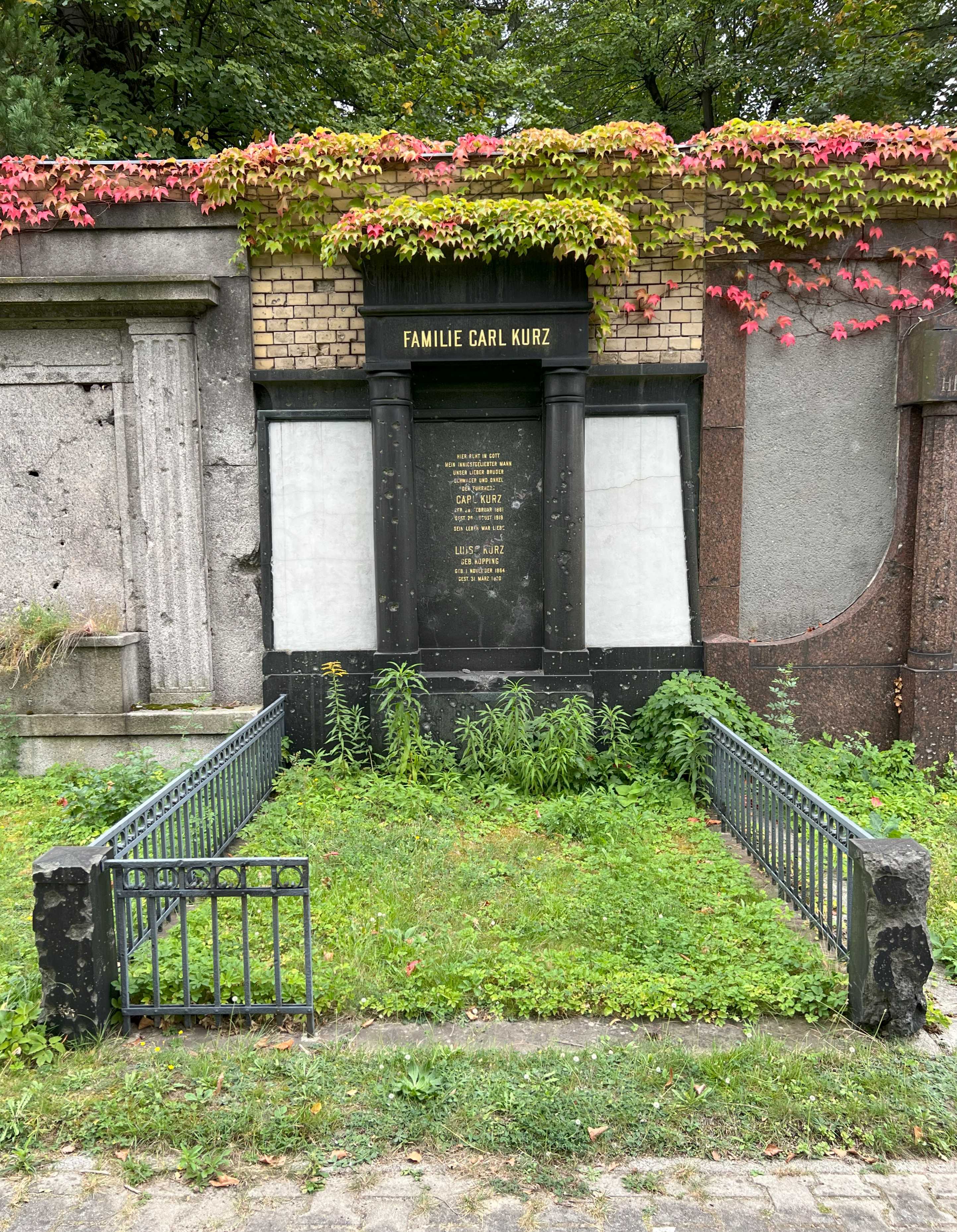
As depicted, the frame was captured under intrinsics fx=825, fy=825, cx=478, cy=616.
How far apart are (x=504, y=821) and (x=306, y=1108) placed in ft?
8.81

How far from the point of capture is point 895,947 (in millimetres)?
3281

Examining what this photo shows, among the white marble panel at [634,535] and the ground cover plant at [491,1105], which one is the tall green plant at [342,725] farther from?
the ground cover plant at [491,1105]

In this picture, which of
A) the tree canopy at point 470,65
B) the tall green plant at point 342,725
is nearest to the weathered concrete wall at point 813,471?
the tall green plant at point 342,725

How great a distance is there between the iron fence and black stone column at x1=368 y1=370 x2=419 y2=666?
2941 mm

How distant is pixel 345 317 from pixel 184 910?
15.2 feet

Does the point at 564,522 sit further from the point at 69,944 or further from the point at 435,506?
the point at 69,944

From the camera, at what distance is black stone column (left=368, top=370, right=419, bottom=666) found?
6113 millimetres

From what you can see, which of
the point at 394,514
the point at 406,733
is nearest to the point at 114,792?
the point at 406,733

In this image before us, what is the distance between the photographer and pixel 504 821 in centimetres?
539

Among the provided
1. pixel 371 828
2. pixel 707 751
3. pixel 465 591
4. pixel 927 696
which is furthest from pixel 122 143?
pixel 927 696

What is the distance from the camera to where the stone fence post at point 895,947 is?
328 centimetres

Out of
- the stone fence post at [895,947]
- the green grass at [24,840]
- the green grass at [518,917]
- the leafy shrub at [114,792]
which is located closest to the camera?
the stone fence post at [895,947]

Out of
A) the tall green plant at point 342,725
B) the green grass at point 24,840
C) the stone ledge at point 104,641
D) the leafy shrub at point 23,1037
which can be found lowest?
the leafy shrub at point 23,1037

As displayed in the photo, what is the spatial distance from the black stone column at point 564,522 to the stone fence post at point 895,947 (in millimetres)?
3196
